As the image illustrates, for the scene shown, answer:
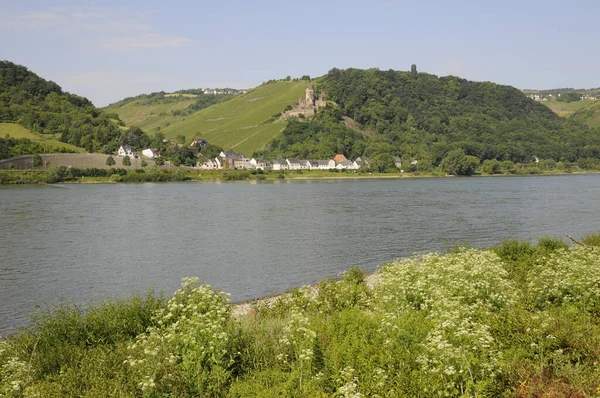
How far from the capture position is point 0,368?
30.9 feet

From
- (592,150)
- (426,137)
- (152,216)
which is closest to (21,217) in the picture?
(152,216)

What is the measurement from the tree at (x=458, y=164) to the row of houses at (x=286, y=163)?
709 inches

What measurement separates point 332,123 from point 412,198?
12451 cm

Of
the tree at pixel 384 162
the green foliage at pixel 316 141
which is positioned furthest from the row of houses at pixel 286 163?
the green foliage at pixel 316 141

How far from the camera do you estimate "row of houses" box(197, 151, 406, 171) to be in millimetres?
158275

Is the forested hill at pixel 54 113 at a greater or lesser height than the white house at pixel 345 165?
greater

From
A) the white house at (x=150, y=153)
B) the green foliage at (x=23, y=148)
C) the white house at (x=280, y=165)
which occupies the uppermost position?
the green foliage at (x=23, y=148)

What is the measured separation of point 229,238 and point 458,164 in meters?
119

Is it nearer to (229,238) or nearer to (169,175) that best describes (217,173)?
(169,175)

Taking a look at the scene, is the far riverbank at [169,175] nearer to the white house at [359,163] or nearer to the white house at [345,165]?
the white house at [359,163]

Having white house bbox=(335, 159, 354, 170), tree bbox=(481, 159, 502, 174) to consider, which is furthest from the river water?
white house bbox=(335, 159, 354, 170)

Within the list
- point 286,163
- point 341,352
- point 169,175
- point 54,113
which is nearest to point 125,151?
point 169,175

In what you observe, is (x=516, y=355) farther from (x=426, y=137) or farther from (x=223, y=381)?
(x=426, y=137)

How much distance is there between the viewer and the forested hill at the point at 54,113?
147 m
